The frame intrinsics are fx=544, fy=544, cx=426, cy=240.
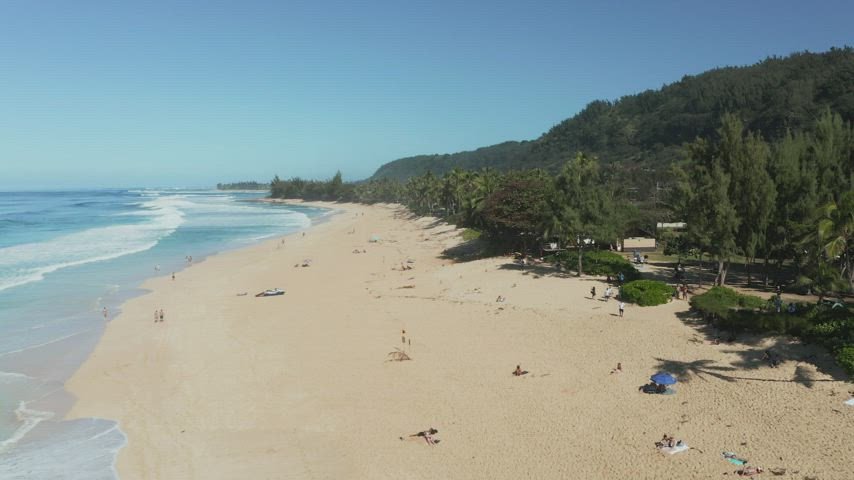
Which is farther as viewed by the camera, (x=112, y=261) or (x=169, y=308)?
(x=112, y=261)

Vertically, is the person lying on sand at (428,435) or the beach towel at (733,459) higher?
the beach towel at (733,459)

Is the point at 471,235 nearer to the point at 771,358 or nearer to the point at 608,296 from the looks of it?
the point at 608,296

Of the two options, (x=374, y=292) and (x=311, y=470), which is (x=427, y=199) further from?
(x=311, y=470)

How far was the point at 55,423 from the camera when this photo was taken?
1975 cm

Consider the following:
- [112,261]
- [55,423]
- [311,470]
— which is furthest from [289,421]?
[112,261]

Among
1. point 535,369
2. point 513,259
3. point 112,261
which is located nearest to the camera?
point 535,369

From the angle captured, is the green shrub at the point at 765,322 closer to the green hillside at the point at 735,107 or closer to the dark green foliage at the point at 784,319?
the dark green foliage at the point at 784,319

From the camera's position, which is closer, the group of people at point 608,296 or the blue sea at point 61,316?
the blue sea at point 61,316

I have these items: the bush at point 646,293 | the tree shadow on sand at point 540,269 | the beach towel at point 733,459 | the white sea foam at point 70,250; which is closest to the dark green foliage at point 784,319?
the bush at point 646,293

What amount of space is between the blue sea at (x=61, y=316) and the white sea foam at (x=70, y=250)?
100mm

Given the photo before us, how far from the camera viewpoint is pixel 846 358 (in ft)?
59.9

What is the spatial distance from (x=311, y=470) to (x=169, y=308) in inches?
955

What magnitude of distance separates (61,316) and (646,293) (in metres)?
34.8

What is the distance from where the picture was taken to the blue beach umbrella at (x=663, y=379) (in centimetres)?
1927
